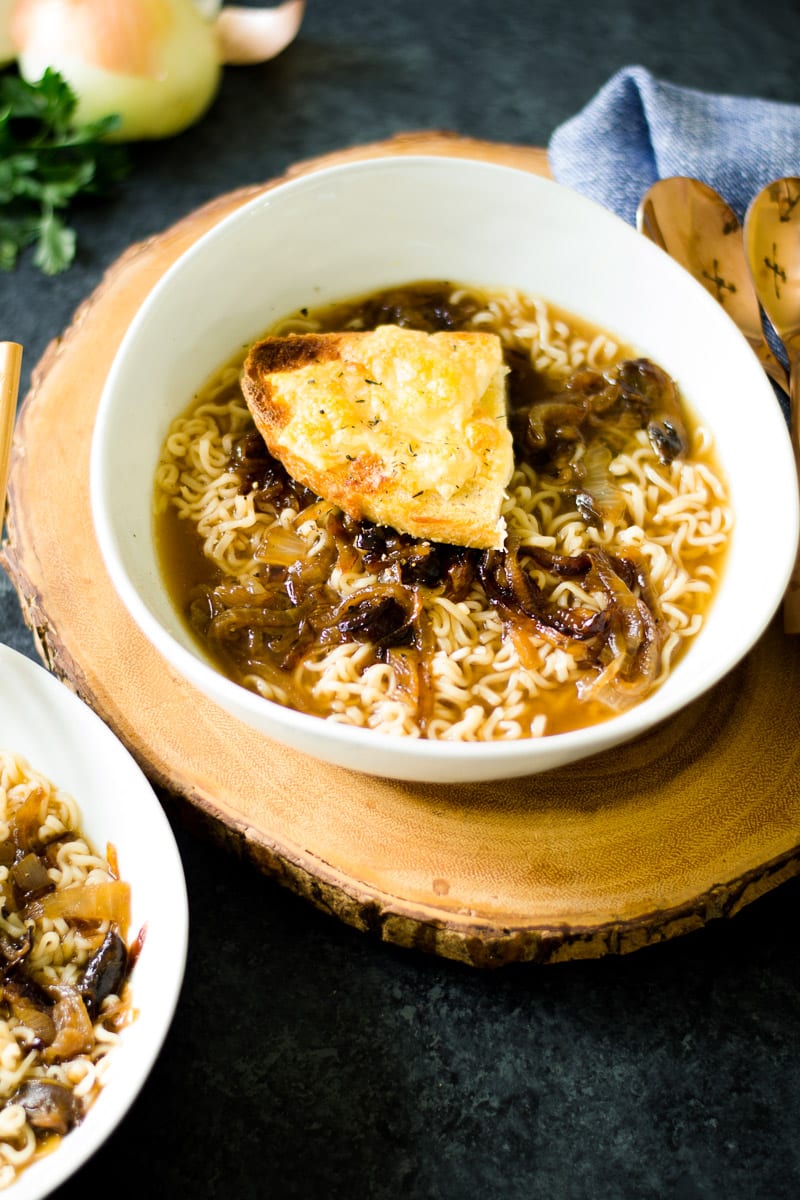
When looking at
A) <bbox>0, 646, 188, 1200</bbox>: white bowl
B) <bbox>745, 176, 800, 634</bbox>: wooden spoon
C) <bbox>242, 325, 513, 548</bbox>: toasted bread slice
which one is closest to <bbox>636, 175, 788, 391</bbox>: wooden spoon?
<bbox>745, 176, 800, 634</bbox>: wooden spoon

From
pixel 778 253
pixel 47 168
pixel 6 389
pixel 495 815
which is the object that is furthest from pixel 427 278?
pixel 495 815

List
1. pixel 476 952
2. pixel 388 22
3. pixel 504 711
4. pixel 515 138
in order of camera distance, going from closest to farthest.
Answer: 1. pixel 476 952
2. pixel 504 711
3. pixel 515 138
4. pixel 388 22

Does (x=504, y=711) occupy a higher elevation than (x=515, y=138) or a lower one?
lower

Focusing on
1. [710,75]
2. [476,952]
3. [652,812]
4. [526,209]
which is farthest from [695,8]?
[476,952]

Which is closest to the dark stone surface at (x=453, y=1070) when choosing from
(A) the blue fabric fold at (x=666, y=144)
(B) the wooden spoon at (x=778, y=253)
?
(B) the wooden spoon at (x=778, y=253)

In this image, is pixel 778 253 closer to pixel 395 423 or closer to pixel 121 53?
pixel 395 423

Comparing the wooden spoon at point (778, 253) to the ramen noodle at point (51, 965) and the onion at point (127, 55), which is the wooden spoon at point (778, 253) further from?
the ramen noodle at point (51, 965)

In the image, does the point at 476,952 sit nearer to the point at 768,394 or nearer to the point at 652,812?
the point at 652,812

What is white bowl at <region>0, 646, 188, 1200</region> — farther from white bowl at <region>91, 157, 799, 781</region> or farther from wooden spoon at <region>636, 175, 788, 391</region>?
wooden spoon at <region>636, 175, 788, 391</region>
